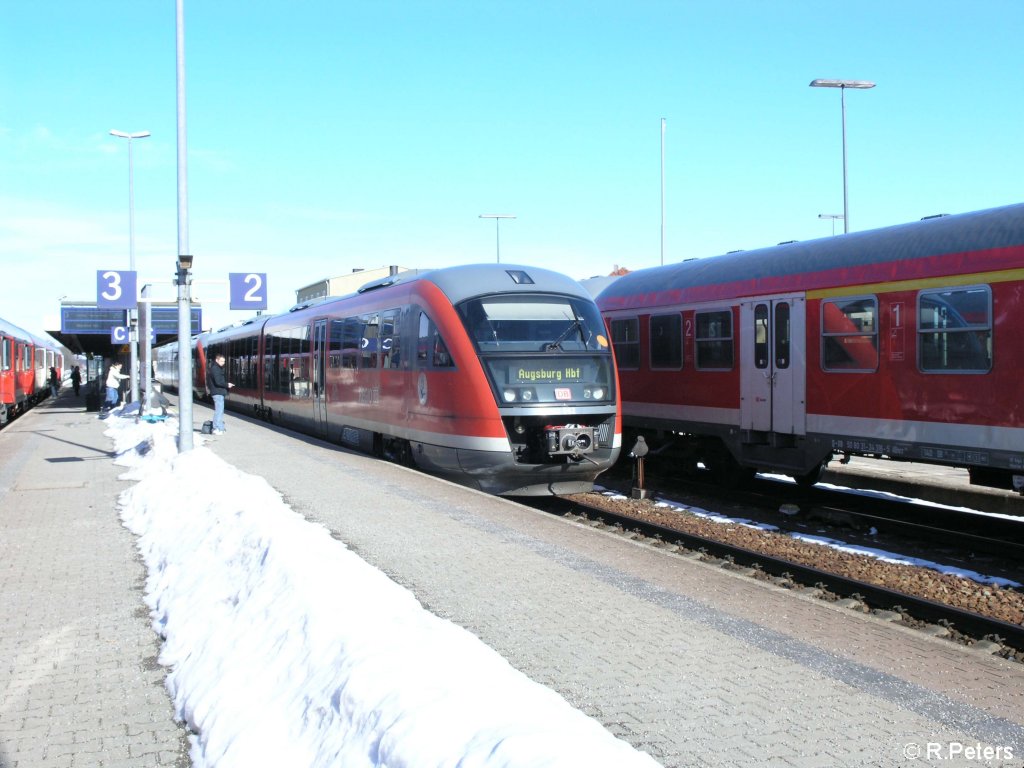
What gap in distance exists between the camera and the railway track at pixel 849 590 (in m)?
6.61

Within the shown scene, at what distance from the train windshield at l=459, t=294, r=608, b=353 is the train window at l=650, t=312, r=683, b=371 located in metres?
2.32

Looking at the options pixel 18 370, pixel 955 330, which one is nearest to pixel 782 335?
pixel 955 330

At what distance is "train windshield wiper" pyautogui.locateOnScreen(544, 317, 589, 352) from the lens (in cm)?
1195

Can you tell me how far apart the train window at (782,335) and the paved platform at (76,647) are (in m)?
7.92

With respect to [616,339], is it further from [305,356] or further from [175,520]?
[175,520]

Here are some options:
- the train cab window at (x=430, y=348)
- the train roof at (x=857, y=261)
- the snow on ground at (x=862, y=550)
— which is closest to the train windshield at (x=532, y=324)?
the train cab window at (x=430, y=348)

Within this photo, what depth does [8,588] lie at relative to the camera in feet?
24.9

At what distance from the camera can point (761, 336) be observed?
499 inches

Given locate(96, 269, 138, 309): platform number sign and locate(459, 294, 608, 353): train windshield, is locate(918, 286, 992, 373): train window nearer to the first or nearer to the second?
locate(459, 294, 608, 353): train windshield

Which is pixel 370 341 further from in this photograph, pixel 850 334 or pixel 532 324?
pixel 850 334

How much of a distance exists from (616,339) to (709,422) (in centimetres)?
308

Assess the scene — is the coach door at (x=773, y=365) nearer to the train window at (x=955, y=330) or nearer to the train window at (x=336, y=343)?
the train window at (x=955, y=330)

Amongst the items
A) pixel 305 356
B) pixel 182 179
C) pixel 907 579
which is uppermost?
pixel 182 179

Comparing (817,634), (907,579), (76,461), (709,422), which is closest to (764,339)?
(709,422)
